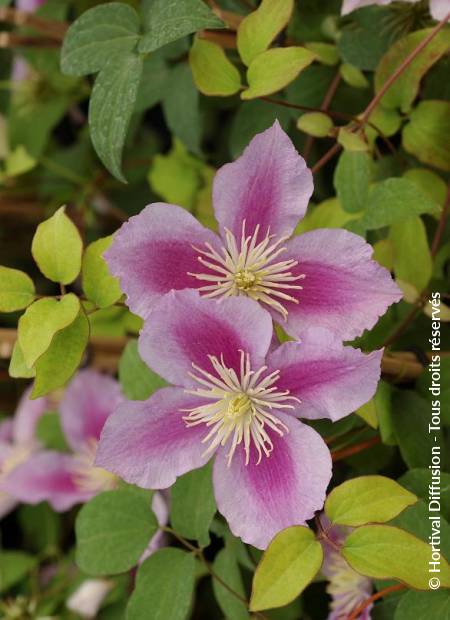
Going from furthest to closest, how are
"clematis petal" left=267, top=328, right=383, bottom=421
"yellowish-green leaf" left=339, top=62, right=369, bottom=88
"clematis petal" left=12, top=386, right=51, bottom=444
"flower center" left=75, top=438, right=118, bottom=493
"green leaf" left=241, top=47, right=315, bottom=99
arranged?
"clematis petal" left=12, top=386, right=51, bottom=444 < "flower center" left=75, top=438, right=118, bottom=493 < "yellowish-green leaf" left=339, top=62, right=369, bottom=88 < "green leaf" left=241, top=47, right=315, bottom=99 < "clematis petal" left=267, top=328, right=383, bottom=421

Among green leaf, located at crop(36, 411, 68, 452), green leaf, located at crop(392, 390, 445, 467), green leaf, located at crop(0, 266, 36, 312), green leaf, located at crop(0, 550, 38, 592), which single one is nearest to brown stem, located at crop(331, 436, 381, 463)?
green leaf, located at crop(392, 390, 445, 467)

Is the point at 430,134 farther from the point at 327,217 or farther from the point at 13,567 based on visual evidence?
the point at 13,567

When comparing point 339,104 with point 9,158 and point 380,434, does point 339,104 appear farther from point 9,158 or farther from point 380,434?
point 9,158

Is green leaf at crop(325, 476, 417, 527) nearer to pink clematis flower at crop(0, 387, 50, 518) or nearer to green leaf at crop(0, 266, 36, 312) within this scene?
green leaf at crop(0, 266, 36, 312)

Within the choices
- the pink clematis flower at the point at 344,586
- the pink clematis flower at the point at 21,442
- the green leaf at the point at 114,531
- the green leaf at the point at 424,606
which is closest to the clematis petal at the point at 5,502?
the pink clematis flower at the point at 21,442

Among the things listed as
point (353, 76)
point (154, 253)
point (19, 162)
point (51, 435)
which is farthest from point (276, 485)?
point (19, 162)

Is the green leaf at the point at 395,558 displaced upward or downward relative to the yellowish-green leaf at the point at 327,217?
downward

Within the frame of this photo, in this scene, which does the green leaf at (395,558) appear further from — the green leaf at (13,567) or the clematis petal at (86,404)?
the green leaf at (13,567)
